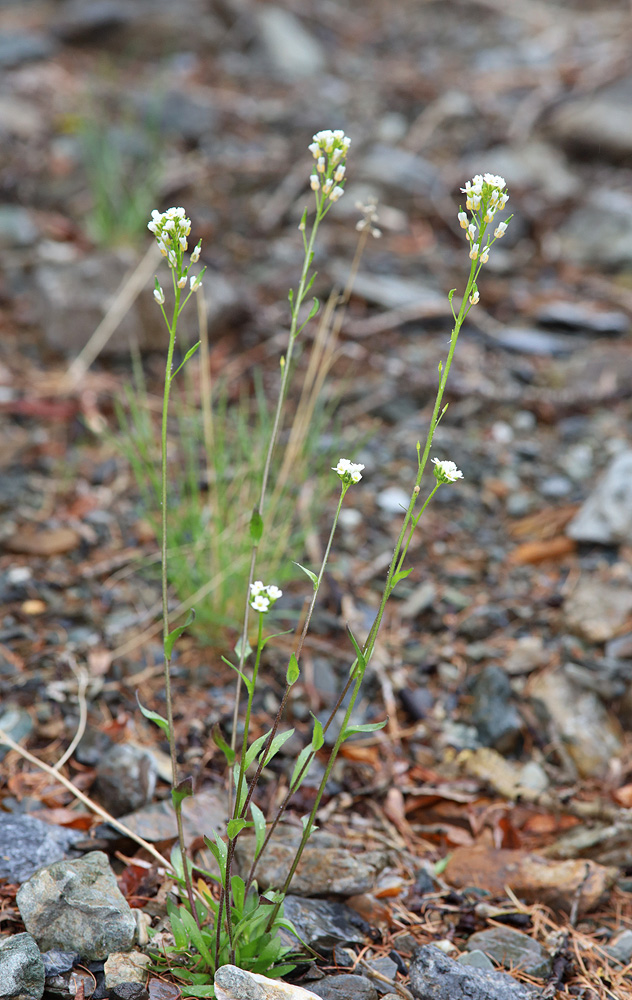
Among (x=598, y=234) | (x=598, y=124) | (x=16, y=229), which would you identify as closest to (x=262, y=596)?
(x=16, y=229)

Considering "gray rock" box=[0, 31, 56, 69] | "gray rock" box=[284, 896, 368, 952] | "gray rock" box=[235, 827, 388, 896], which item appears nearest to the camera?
"gray rock" box=[284, 896, 368, 952]

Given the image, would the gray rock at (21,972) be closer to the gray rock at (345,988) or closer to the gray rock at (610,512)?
the gray rock at (345,988)

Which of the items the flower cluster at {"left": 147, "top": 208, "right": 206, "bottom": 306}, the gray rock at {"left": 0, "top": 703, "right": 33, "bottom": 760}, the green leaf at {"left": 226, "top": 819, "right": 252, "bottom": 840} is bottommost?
the gray rock at {"left": 0, "top": 703, "right": 33, "bottom": 760}

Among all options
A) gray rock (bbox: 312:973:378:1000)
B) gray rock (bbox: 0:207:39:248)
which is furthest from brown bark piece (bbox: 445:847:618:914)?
gray rock (bbox: 0:207:39:248)

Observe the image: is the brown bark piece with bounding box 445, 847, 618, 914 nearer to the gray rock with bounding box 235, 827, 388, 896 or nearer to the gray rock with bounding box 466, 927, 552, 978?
the gray rock with bounding box 466, 927, 552, 978

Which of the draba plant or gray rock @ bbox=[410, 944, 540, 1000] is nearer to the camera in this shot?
the draba plant

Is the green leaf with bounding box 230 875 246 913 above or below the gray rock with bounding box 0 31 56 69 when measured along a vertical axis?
below

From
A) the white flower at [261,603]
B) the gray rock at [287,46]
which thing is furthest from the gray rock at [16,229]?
the white flower at [261,603]
